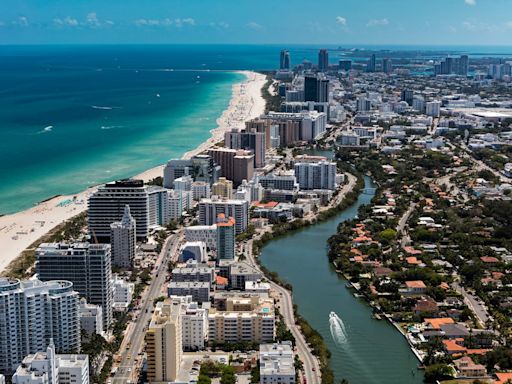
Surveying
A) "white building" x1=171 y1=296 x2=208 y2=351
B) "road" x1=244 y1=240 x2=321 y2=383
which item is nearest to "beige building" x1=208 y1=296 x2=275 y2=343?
"white building" x1=171 y1=296 x2=208 y2=351

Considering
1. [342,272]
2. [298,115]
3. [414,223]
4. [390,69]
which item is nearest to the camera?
[342,272]

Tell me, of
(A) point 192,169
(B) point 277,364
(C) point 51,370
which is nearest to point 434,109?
(A) point 192,169

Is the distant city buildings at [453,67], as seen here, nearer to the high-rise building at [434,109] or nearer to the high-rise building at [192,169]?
the high-rise building at [434,109]

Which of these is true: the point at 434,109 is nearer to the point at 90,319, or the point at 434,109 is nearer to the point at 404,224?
the point at 404,224

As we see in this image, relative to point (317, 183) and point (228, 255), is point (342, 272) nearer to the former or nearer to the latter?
point (228, 255)

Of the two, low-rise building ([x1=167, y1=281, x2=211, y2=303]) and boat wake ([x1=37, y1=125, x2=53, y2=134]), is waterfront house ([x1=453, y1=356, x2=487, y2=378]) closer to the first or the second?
low-rise building ([x1=167, y1=281, x2=211, y2=303])

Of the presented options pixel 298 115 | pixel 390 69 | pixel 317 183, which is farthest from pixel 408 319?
pixel 390 69
